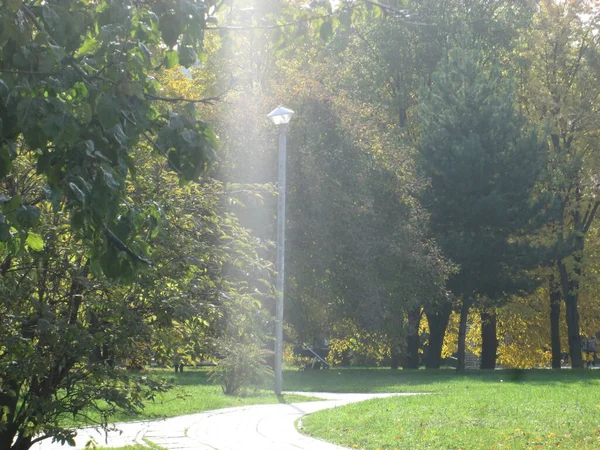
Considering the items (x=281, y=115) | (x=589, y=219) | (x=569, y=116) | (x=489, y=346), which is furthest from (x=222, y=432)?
(x=489, y=346)

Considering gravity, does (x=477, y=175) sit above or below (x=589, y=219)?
above

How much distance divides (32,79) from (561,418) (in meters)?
10.4

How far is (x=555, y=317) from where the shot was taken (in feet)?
117

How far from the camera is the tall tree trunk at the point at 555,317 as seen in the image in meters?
34.7

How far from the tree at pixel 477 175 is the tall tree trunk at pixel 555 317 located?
11.4 ft

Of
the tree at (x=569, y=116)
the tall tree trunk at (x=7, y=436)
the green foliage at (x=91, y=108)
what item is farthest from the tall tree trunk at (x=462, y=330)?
the green foliage at (x=91, y=108)

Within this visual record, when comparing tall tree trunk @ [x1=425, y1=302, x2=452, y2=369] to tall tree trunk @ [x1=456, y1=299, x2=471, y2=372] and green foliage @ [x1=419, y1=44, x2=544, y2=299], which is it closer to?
tall tree trunk @ [x1=456, y1=299, x2=471, y2=372]

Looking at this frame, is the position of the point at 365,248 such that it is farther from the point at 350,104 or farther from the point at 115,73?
the point at 115,73

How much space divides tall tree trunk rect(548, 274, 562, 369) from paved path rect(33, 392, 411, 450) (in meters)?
18.8

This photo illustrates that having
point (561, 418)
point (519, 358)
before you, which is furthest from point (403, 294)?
point (561, 418)

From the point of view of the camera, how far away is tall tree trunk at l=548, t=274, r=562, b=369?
1367 inches

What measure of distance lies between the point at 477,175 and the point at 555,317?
7.76 m

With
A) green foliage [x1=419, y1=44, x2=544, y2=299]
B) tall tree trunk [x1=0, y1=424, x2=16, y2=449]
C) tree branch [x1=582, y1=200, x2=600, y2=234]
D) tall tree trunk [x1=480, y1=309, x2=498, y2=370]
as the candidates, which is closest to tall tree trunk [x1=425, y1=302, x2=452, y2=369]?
tall tree trunk [x1=480, y1=309, x2=498, y2=370]

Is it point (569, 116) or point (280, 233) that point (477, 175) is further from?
point (280, 233)
